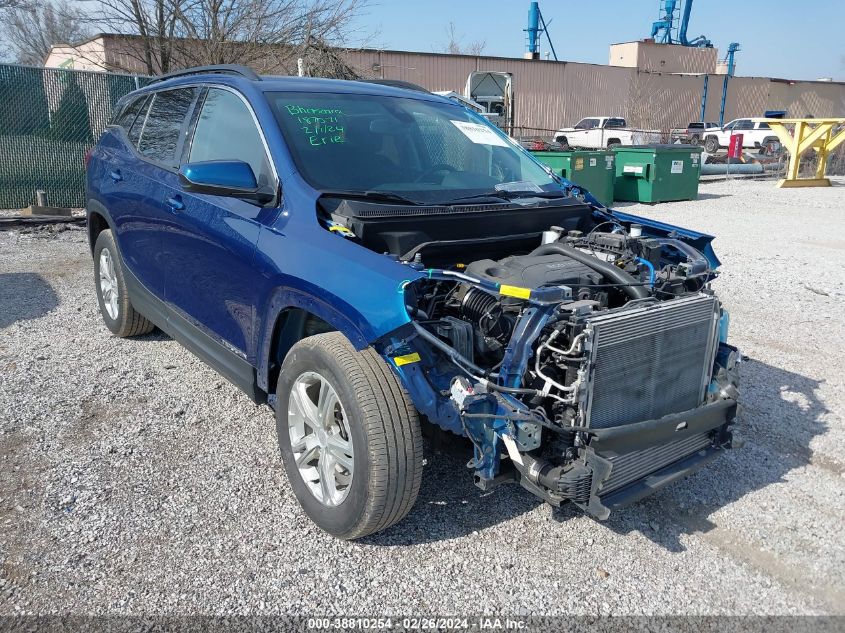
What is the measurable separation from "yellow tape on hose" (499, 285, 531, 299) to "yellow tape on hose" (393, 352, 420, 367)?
0.42 meters

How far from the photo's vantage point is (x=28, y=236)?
9.78m

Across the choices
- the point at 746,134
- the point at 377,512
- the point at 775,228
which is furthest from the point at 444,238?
the point at 746,134

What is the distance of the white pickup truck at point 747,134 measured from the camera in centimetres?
3266

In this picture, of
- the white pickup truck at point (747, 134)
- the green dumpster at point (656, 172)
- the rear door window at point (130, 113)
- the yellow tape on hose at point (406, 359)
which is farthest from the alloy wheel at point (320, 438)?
the white pickup truck at point (747, 134)

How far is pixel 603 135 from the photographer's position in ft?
102

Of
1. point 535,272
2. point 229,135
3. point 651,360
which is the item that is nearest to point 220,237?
point 229,135

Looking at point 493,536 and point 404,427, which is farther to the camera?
point 493,536

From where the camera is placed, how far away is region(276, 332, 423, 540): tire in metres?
2.66

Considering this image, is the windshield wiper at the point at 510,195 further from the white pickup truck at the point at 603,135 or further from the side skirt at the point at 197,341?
the white pickup truck at the point at 603,135

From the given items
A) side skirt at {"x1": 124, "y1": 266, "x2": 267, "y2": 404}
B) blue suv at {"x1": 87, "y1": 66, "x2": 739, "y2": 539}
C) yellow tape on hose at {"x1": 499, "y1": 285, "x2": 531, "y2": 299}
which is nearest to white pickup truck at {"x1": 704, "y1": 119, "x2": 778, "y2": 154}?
blue suv at {"x1": 87, "y1": 66, "x2": 739, "y2": 539}

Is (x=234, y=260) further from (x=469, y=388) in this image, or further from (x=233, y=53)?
(x=233, y=53)

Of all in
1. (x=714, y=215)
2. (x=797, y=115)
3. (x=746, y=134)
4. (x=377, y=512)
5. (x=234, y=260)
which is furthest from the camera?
(x=797, y=115)

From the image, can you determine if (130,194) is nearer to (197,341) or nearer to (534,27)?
(197,341)

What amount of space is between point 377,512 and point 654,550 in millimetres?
1288
